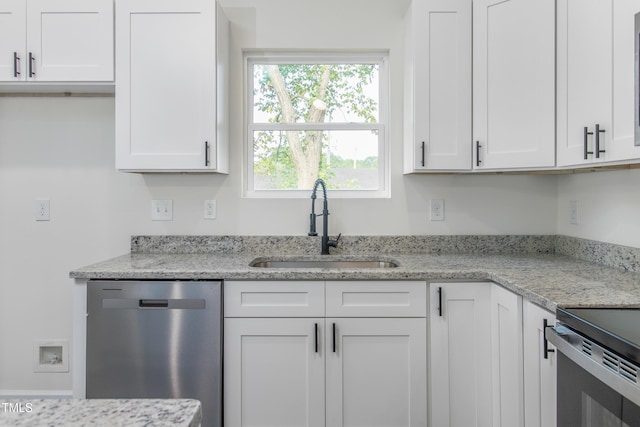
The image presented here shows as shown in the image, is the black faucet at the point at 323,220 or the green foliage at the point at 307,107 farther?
the green foliage at the point at 307,107

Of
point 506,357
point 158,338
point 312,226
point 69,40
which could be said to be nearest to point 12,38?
point 69,40

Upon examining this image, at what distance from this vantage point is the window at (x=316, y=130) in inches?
101

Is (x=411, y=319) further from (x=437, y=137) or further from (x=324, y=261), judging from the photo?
(x=437, y=137)

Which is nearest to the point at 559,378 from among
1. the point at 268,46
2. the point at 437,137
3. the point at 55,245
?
the point at 437,137

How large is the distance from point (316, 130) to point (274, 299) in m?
1.13

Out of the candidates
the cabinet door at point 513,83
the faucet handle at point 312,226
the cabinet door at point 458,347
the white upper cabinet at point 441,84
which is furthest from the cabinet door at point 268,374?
the cabinet door at point 513,83

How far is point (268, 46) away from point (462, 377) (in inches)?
78.9

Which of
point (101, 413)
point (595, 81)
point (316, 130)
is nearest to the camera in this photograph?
point (101, 413)

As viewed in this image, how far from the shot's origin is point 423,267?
6.43 ft

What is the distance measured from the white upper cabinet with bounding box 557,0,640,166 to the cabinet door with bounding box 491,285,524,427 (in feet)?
2.08

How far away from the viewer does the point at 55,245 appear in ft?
8.20

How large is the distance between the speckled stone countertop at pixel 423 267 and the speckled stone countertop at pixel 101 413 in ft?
3.84

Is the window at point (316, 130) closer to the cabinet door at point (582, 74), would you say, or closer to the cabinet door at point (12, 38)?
the cabinet door at point (582, 74)

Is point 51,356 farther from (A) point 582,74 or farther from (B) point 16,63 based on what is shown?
(A) point 582,74
